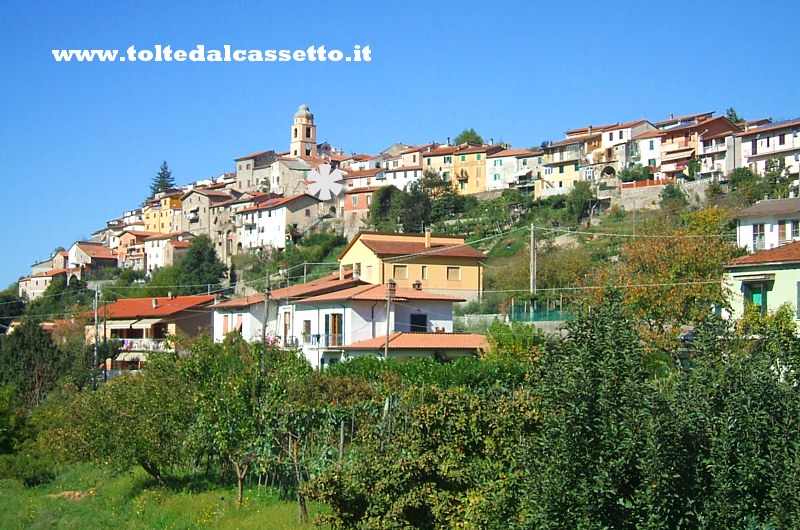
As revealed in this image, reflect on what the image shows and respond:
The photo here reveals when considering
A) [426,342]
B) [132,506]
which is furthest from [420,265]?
[132,506]

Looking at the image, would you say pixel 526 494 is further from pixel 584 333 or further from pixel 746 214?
pixel 746 214

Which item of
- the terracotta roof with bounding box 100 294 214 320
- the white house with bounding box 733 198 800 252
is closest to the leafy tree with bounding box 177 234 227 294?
the terracotta roof with bounding box 100 294 214 320

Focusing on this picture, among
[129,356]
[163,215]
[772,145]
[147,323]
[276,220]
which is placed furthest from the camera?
[163,215]

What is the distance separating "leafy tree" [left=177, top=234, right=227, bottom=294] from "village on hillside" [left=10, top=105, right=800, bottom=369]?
2.79 meters

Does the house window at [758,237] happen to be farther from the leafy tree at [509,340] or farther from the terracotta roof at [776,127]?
the terracotta roof at [776,127]

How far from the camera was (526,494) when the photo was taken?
10.2m

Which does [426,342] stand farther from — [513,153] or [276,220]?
[276,220]

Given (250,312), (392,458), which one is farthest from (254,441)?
(250,312)

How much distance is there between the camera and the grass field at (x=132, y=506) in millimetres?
20078

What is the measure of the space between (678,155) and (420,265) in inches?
1972

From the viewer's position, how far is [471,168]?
4695 inches

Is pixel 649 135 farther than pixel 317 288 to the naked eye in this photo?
Yes

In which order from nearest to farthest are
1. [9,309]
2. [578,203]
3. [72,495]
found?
[72,495], [578,203], [9,309]

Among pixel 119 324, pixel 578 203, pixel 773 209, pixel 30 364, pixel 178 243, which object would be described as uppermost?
pixel 578 203
